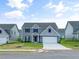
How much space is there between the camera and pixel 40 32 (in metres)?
62.3

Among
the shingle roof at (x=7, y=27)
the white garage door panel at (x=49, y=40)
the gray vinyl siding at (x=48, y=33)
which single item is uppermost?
the shingle roof at (x=7, y=27)

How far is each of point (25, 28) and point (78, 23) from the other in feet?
52.1

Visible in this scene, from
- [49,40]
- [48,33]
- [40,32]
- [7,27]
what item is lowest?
[49,40]

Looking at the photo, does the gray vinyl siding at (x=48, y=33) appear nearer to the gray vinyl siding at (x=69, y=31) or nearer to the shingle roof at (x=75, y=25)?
the shingle roof at (x=75, y=25)

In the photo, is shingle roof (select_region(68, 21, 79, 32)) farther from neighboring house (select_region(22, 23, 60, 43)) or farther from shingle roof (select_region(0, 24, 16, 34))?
shingle roof (select_region(0, 24, 16, 34))

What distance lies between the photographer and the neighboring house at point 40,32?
60225 millimetres

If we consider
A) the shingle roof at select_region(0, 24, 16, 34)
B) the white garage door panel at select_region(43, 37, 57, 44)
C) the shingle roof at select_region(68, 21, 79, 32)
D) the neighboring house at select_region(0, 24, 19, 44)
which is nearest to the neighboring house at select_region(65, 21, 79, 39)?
the shingle roof at select_region(68, 21, 79, 32)

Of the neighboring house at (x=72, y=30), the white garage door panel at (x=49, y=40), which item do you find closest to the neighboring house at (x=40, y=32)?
the white garage door panel at (x=49, y=40)

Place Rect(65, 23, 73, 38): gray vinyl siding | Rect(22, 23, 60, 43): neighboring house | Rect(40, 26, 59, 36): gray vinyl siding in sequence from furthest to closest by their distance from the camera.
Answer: Rect(65, 23, 73, 38): gray vinyl siding
Rect(40, 26, 59, 36): gray vinyl siding
Rect(22, 23, 60, 43): neighboring house

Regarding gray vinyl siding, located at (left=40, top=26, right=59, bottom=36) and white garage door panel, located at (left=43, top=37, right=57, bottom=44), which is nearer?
white garage door panel, located at (left=43, top=37, right=57, bottom=44)

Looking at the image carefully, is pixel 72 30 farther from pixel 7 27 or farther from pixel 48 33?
pixel 7 27

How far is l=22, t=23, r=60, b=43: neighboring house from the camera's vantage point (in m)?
60.2

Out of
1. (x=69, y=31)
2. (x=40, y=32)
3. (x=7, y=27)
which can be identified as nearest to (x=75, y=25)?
(x=69, y=31)

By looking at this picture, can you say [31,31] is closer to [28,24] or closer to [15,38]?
[28,24]
